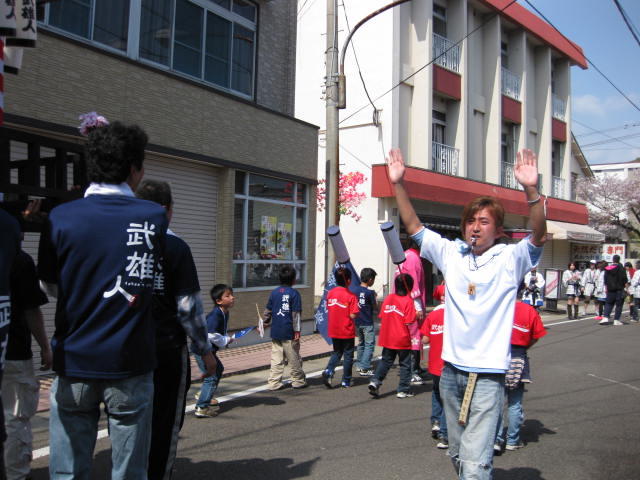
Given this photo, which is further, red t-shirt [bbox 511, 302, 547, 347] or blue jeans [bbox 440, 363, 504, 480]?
red t-shirt [bbox 511, 302, 547, 347]

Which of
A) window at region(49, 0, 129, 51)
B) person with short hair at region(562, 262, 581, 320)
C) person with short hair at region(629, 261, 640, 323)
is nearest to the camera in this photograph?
window at region(49, 0, 129, 51)

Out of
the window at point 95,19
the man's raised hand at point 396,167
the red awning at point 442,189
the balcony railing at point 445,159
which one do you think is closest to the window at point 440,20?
the balcony railing at point 445,159

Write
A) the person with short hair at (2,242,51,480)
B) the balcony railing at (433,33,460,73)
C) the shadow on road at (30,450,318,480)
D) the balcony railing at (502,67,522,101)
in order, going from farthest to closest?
1. the balcony railing at (502,67,522,101)
2. the balcony railing at (433,33,460,73)
3. the shadow on road at (30,450,318,480)
4. the person with short hair at (2,242,51,480)

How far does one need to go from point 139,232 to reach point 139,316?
358mm

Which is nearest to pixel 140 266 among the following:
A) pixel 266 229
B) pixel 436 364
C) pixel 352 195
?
pixel 436 364

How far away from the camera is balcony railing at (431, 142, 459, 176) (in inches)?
767

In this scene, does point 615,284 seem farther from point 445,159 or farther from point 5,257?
point 5,257

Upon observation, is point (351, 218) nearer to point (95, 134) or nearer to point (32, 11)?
point (32, 11)

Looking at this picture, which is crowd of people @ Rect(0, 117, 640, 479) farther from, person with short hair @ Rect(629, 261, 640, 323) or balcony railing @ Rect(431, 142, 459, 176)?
person with short hair @ Rect(629, 261, 640, 323)

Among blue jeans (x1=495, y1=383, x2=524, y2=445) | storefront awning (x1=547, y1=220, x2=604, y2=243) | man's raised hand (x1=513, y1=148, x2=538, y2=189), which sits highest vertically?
storefront awning (x1=547, y1=220, x2=604, y2=243)

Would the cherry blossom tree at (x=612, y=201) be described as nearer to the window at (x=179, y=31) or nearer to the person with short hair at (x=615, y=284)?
the person with short hair at (x=615, y=284)

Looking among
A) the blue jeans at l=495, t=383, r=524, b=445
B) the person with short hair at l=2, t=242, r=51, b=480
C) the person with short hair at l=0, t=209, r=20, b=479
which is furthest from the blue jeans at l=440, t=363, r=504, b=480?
the person with short hair at l=2, t=242, r=51, b=480

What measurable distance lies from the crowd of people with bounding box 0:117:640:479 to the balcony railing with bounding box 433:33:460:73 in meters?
16.9

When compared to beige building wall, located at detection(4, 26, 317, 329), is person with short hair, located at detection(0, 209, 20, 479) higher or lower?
lower
